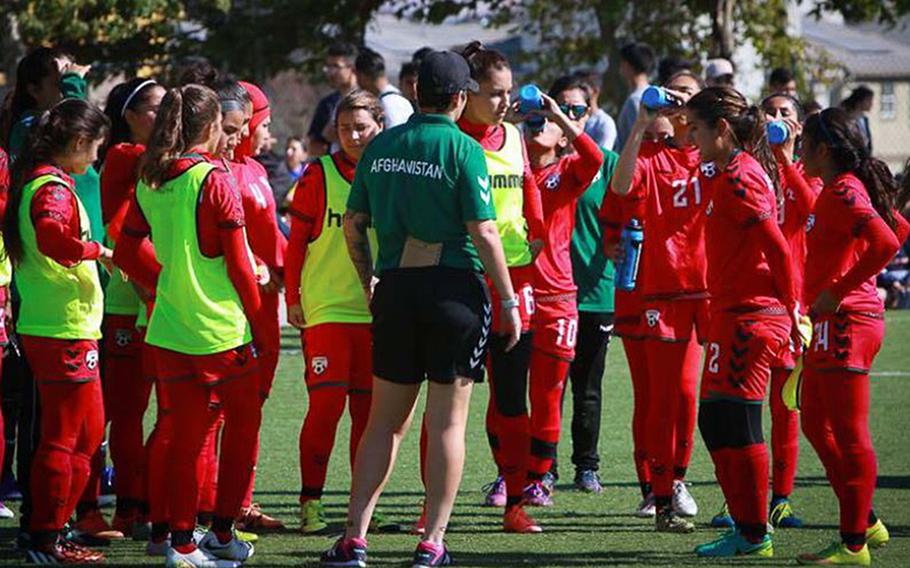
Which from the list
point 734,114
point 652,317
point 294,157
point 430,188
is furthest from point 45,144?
point 294,157

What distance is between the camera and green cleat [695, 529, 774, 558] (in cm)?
745

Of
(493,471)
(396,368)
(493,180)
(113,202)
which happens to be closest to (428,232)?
(396,368)

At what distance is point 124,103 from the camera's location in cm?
835

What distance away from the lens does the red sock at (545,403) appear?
→ 29.0 feet

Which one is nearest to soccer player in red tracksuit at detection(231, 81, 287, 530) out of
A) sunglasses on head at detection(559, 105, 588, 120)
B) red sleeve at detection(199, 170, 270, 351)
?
red sleeve at detection(199, 170, 270, 351)

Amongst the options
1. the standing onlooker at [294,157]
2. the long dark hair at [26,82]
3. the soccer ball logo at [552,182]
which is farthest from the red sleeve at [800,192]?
the standing onlooker at [294,157]

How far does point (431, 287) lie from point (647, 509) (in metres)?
2.48

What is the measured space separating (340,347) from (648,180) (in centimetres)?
175

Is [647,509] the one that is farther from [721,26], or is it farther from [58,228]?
[721,26]

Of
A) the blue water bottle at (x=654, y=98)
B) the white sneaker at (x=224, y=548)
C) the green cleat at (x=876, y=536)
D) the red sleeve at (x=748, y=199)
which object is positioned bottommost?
the green cleat at (x=876, y=536)

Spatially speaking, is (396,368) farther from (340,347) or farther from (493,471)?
(493,471)

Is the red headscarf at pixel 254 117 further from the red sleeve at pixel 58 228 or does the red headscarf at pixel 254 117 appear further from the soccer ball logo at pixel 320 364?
the red sleeve at pixel 58 228

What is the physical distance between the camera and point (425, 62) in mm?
6992

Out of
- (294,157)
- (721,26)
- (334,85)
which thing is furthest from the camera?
(721,26)
